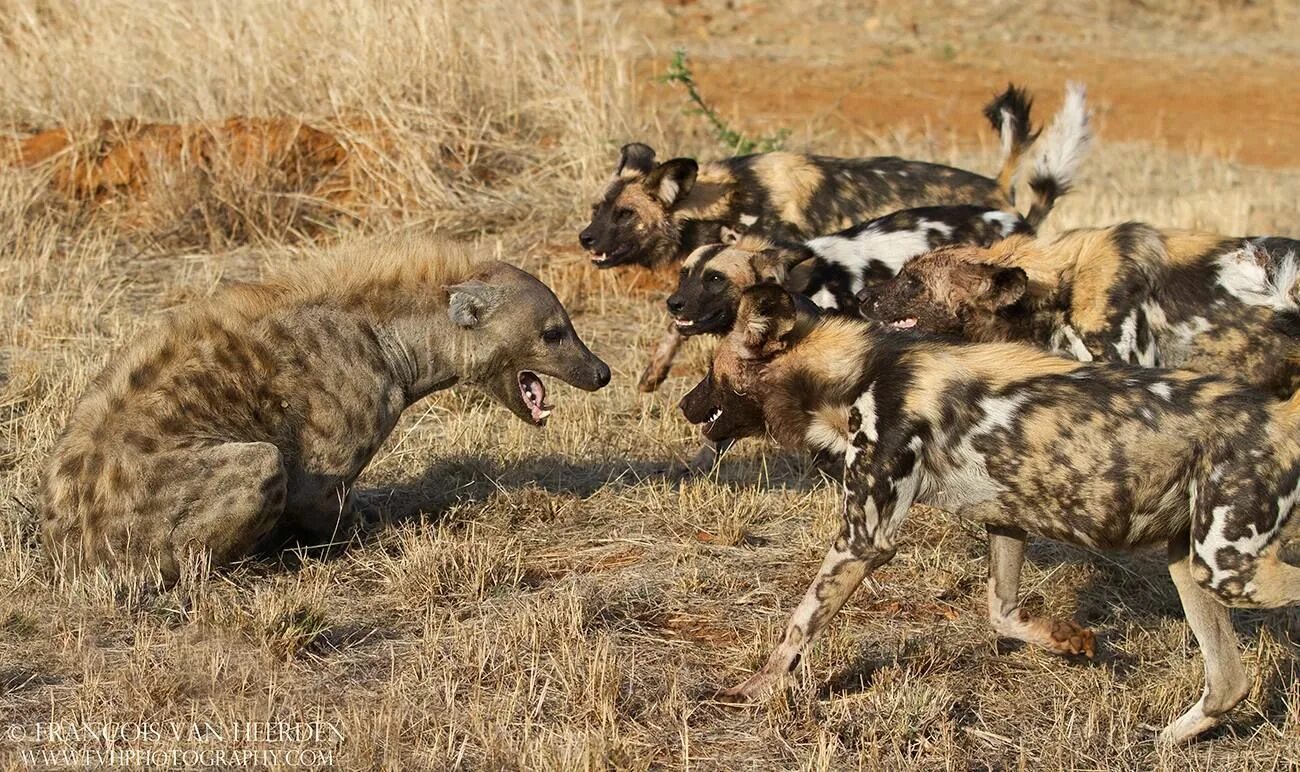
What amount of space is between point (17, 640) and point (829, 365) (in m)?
2.79

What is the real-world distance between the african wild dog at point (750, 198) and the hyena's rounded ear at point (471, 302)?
2.35m

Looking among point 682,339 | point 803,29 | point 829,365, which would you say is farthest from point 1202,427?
point 803,29

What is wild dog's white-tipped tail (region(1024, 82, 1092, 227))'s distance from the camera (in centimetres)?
777

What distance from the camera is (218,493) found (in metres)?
5.75

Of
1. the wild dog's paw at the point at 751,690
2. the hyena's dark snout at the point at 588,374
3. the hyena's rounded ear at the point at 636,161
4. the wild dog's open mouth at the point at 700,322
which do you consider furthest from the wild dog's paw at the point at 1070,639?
the hyena's rounded ear at the point at 636,161

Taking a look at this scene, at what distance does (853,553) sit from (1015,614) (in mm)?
779

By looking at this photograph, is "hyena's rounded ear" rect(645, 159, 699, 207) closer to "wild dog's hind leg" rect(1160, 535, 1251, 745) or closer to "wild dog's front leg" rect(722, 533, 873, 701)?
"wild dog's front leg" rect(722, 533, 873, 701)

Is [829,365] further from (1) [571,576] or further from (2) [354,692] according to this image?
(2) [354,692]

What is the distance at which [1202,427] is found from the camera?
4984mm

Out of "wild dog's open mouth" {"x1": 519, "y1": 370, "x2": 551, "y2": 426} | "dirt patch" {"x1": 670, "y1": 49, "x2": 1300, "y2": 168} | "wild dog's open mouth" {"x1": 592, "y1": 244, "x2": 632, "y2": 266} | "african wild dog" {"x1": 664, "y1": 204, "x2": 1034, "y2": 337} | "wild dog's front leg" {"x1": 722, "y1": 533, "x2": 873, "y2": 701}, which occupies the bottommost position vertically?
"dirt patch" {"x1": 670, "y1": 49, "x2": 1300, "y2": 168}

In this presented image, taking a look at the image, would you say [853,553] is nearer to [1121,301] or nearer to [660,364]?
[1121,301]

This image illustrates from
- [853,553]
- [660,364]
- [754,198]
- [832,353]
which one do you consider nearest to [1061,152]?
[754,198]

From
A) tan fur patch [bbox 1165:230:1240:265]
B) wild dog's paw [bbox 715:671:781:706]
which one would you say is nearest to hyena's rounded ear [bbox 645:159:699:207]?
tan fur patch [bbox 1165:230:1240:265]

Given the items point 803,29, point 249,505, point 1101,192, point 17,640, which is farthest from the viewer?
point 803,29
